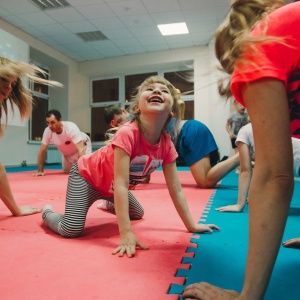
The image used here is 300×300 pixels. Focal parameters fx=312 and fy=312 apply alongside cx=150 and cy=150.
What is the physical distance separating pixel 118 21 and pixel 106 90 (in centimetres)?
387

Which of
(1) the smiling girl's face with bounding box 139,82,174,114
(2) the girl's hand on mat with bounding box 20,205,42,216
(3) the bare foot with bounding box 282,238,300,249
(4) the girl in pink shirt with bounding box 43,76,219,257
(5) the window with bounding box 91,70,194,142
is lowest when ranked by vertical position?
(2) the girl's hand on mat with bounding box 20,205,42,216

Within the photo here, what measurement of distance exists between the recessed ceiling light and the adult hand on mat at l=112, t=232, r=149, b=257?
7.42 m

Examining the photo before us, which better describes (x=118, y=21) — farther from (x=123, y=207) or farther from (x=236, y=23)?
(x=236, y=23)

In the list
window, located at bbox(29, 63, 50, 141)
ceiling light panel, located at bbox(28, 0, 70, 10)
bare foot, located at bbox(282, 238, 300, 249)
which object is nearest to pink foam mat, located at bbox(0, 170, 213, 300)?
bare foot, located at bbox(282, 238, 300, 249)

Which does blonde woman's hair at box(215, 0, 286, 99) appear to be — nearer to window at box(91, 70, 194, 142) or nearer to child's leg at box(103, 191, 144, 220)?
child's leg at box(103, 191, 144, 220)

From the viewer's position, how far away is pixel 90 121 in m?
11.4

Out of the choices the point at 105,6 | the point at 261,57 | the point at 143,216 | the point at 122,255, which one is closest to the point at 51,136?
the point at 105,6

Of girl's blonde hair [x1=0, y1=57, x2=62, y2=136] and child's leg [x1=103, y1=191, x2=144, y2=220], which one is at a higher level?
girl's blonde hair [x1=0, y1=57, x2=62, y2=136]

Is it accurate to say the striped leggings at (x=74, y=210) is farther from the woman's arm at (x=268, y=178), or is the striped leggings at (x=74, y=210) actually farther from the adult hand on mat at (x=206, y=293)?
the woman's arm at (x=268, y=178)

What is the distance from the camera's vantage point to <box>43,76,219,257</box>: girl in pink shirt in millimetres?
1569

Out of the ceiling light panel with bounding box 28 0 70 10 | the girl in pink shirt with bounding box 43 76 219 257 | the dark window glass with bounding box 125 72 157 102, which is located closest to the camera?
the girl in pink shirt with bounding box 43 76 219 257

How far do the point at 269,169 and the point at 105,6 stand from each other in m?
7.07

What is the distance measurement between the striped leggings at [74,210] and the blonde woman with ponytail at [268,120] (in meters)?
1.12

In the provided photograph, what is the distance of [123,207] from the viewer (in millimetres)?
1494
